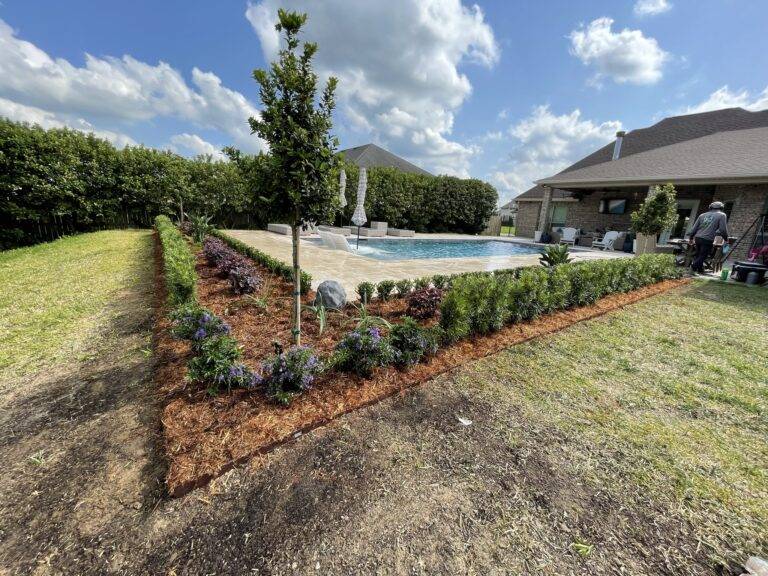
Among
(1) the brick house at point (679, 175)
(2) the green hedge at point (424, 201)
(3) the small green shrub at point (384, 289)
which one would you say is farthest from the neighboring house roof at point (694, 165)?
(3) the small green shrub at point (384, 289)

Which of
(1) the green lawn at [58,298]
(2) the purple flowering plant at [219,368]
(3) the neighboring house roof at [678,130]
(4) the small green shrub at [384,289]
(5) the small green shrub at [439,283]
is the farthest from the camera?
(3) the neighboring house roof at [678,130]

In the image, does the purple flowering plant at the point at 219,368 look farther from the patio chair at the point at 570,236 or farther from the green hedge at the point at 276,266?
the patio chair at the point at 570,236

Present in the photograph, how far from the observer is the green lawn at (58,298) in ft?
12.5

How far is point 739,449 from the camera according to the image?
8.50 ft

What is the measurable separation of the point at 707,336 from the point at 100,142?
22357 mm

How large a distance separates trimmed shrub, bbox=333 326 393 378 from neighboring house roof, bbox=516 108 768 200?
20.4 metres

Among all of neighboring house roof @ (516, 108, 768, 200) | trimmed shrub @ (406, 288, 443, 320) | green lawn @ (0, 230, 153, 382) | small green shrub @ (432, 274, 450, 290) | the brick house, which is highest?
neighboring house roof @ (516, 108, 768, 200)

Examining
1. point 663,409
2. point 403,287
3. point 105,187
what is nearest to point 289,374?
point 403,287

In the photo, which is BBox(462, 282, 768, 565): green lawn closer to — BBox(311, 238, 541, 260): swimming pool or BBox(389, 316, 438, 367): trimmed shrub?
BBox(389, 316, 438, 367): trimmed shrub

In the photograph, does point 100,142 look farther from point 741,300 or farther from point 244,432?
point 741,300

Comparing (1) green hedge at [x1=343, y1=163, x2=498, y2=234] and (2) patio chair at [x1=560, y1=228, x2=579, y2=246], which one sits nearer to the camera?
(2) patio chair at [x1=560, y1=228, x2=579, y2=246]

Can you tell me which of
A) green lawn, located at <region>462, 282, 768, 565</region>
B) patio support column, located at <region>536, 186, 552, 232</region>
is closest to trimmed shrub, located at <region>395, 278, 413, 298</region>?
green lawn, located at <region>462, 282, 768, 565</region>

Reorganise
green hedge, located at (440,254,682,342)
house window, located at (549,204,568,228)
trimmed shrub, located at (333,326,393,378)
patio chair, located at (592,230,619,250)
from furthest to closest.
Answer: house window, located at (549,204,568,228) < patio chair, located at (592,230,619,250) < green hedge, located at (440,254,682,342) < trimmed shrub, located at (333,326,393,378)

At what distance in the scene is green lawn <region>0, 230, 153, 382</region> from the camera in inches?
150
